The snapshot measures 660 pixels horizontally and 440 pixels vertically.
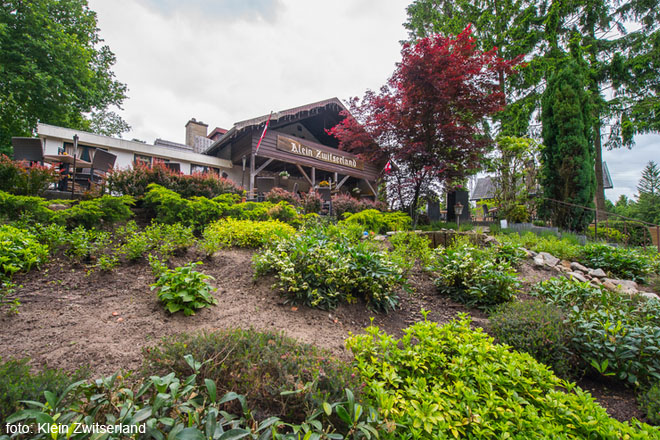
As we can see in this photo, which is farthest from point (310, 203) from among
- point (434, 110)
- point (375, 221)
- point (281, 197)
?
point (434, 110)

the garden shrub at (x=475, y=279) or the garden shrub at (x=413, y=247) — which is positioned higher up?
the garden shrub at (x=413, y=247)

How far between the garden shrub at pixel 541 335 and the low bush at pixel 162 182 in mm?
6205

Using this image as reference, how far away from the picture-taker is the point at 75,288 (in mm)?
2467

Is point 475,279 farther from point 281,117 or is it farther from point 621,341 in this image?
point 281,117

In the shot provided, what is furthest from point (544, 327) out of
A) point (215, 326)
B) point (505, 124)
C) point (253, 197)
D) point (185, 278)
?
point (505, 124)

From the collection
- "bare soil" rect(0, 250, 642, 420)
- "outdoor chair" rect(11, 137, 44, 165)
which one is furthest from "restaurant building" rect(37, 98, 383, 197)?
"bare soil" rect(0, 250, 642, 420)

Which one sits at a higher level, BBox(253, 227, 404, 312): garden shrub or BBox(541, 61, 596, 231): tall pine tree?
BBox(541, 61, 596, 231): tall pine tree

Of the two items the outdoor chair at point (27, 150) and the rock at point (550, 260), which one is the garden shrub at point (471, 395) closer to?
the rock at point (550, 260)

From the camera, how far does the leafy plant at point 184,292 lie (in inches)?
85.5

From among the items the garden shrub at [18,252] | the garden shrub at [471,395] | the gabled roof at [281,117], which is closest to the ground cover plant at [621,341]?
the garden shrub at [471,395]

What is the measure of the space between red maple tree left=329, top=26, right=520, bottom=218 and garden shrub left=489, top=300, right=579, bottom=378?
237 inches

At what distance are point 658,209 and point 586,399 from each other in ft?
65.4

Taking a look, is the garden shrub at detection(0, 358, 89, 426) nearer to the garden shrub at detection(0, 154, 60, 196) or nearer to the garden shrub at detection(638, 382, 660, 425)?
the garden shrub at detection(638, 382, 660, 425)

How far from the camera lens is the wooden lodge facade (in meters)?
10.9
